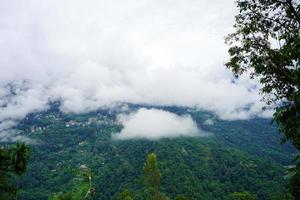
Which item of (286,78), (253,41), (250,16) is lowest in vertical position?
(286,78)

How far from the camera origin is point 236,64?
20.5 metres

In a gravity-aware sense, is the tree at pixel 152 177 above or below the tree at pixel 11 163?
below

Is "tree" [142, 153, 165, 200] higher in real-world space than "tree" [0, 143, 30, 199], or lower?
lower

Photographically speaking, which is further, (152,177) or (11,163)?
(152,177)

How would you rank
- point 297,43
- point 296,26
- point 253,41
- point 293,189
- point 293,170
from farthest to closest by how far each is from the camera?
1. point 293,189
2. point 293,170
3. point 253,41
4. point 296,26
5. point 297,43

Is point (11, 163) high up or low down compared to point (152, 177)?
up

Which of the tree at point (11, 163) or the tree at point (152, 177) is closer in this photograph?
the tree at point (11, 163)

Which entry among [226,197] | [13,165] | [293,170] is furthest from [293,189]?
[226,197]

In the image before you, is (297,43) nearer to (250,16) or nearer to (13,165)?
(250,16)

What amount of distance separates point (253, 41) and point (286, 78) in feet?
8.07

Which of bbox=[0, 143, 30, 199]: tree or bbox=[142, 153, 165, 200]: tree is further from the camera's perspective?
bbox=[142, 153, 165, 200]: tree

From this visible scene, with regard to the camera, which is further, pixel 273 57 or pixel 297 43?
pixel 273 57

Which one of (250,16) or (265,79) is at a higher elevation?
(250,16)

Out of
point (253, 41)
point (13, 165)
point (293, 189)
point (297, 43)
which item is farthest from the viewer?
point (13, 165)
